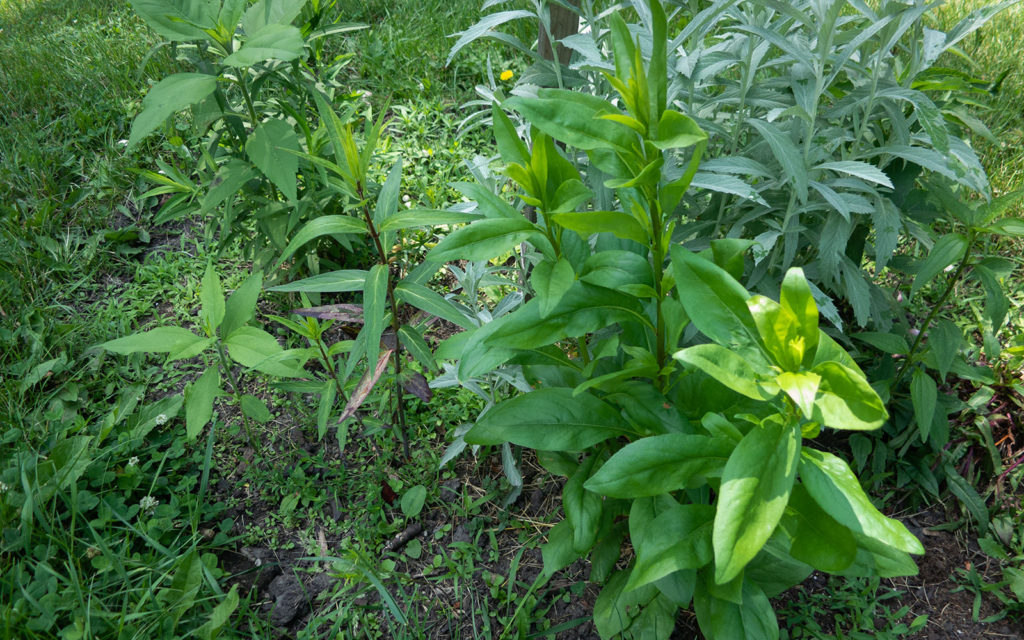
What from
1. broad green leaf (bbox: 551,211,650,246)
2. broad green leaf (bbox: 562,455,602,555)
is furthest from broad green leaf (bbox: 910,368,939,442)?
broad green leaf (bbox: 551,211,650,246)

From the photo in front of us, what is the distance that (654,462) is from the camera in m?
1.43

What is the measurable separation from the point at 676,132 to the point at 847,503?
2.44ft

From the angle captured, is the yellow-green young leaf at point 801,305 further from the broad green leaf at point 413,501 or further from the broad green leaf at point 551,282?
the broad green leaf at point 413,501

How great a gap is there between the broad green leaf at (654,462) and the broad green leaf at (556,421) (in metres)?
0.28

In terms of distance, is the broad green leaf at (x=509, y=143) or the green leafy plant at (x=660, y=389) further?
the broad green leaf at (x=509, y=143)

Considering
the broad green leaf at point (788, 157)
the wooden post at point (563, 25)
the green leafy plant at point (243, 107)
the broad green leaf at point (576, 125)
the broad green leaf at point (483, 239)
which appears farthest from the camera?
the wooden post at point (563, 25)

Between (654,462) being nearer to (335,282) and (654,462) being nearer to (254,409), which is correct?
(335,282)

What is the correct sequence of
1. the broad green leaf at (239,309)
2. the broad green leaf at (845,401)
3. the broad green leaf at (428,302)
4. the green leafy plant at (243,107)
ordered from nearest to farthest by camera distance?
the broad green leaf at (845,401) → the broad green leaf at (428,302) → the green leafy plant at (243,107) → the broad green leaf at (239,309)

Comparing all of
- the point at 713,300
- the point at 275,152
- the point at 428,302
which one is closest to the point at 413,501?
the point at 428,302

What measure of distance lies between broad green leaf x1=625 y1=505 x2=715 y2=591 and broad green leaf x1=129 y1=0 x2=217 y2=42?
6.88ft

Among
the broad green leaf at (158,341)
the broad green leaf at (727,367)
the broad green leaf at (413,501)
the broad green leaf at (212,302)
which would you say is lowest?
the broad green leaf at (413,501)

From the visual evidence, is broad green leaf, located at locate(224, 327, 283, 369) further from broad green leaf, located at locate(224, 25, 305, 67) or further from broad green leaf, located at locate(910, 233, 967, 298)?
broad green leaf, located at locate(910, 233, 967, 298)

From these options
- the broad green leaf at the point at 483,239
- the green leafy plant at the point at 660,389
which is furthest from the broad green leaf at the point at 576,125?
the broad green leaf at the point at 483,239

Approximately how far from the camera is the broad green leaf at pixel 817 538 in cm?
133
